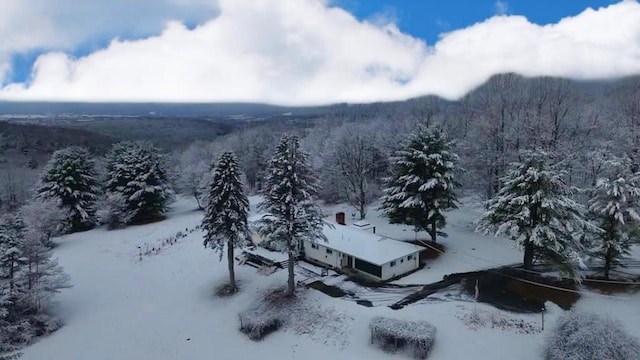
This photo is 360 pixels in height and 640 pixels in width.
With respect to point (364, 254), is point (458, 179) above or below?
above

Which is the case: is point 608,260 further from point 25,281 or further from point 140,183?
point 140,183

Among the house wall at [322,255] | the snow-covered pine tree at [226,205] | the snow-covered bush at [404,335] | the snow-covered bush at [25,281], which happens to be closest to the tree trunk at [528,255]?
the snow-covered bush at [404,335]

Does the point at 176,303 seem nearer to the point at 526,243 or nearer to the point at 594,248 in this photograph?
the point at 526,243

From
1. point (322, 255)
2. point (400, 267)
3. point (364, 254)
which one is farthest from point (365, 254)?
point (322, 255)

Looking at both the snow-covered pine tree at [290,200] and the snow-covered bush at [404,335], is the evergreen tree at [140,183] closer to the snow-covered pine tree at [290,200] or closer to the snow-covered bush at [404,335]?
the snow-covered pine tree at [290,200]

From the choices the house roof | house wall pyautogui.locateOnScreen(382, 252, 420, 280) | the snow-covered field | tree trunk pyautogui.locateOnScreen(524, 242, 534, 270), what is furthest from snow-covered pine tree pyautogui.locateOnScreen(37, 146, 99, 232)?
tree trunk pyautogui.locateOnScreen(524, 242, 534, 270)

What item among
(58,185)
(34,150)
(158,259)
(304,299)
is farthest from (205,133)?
(304,299)
